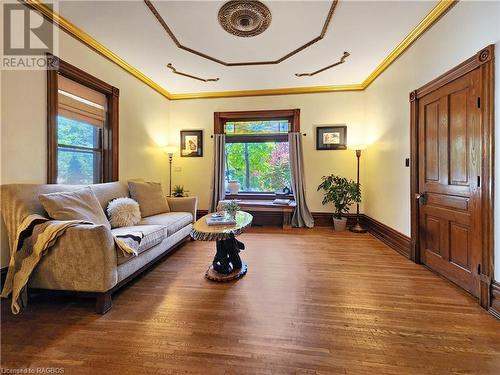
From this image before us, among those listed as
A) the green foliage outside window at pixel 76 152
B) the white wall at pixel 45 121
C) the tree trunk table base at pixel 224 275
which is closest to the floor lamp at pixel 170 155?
the white wall at pixel 45 121

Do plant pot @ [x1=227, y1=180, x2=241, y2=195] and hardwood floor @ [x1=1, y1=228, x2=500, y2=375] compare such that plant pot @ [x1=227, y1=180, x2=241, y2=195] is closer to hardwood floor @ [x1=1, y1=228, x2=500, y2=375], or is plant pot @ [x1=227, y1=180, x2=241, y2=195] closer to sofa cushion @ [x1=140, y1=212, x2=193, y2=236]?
sofa cushion @ [x1=140, y1=212, x2=193, y2=236]

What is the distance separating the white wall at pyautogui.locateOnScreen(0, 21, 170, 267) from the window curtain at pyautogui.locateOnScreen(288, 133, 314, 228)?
2.72 m

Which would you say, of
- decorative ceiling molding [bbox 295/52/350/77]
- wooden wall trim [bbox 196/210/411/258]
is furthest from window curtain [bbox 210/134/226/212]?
decorative ceiling molding [bbox 295/52/350/77]

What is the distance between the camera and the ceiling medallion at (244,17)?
2393mm

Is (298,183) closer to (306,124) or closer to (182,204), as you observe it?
(306,124)

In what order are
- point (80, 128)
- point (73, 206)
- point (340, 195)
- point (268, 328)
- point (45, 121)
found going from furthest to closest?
1. point (340, 195)
2. point (80, 128)
3. point (45, 121)
4. point (73, 206)
5. point (268, 328)

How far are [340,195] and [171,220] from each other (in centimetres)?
304

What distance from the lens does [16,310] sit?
1.81 meters

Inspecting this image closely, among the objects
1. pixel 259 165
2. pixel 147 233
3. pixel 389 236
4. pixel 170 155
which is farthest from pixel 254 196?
pixel 147 233

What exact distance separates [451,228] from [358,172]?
2321 millimetres

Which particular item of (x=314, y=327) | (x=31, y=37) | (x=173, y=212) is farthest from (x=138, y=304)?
(x=31, y=37)

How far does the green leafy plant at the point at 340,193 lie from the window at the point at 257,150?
2.77 ft

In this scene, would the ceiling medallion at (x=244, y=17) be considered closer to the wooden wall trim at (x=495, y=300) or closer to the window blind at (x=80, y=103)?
the window blind at (x=80, y=103)

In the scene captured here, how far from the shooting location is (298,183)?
15.5 ft
